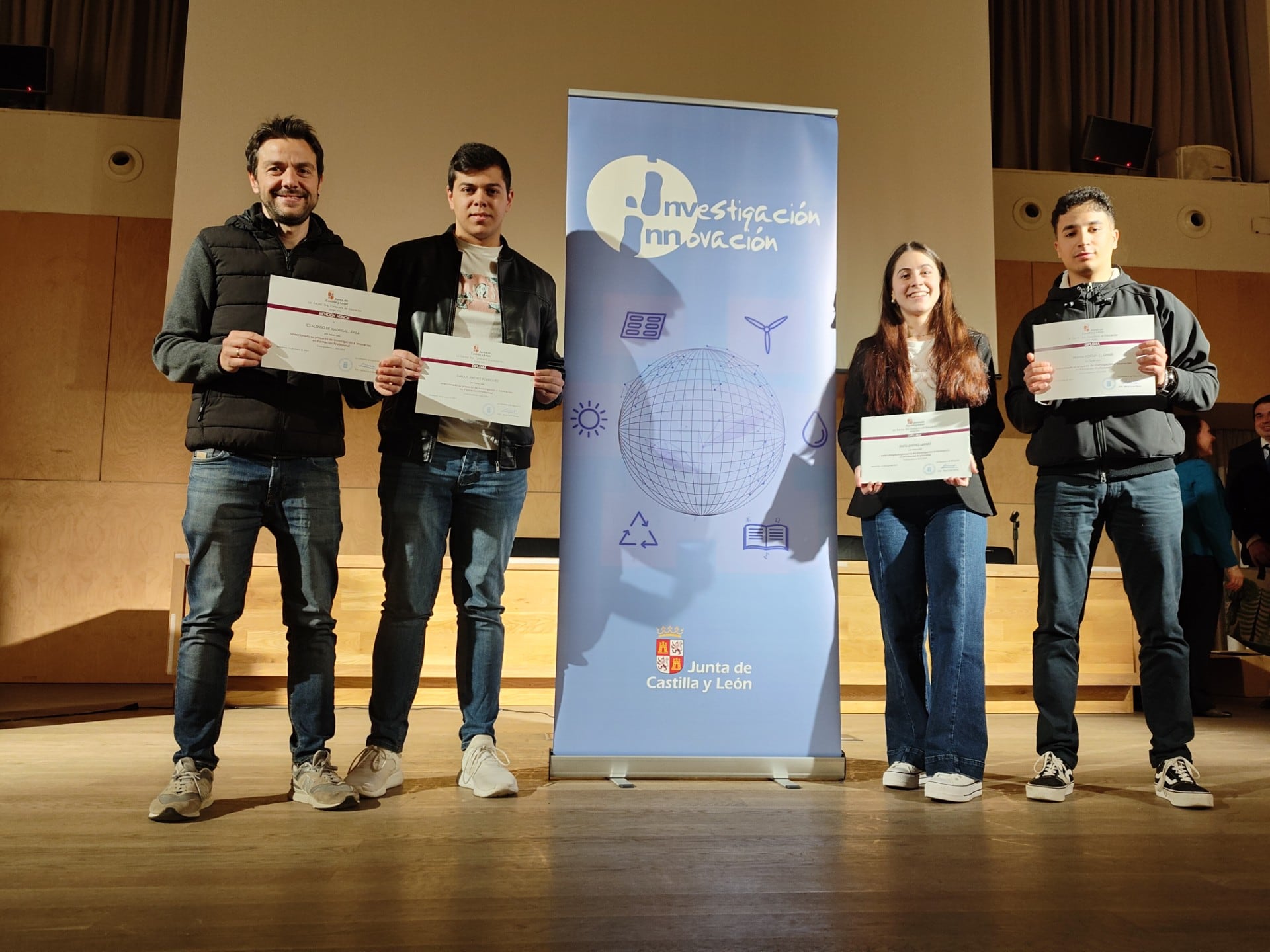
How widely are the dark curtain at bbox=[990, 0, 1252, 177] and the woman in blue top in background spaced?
2.68 m

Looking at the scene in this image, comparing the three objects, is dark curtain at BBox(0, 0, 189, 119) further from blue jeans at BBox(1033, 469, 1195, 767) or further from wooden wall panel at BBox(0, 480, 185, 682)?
blue jeans at BBox(1033, 469, 1195, 767)

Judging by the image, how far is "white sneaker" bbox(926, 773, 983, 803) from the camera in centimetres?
212

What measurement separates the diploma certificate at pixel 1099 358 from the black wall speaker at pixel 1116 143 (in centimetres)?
423

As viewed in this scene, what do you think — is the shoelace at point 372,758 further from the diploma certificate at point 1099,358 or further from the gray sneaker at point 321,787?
the diploma certificate at point 1099,358

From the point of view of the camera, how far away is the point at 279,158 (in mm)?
2031

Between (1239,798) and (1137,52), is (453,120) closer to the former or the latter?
(1239,798)

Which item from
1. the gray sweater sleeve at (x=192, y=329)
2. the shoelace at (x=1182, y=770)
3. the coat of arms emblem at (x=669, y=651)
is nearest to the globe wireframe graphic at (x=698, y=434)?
the coat of arms emblem at (x=669, y=651)

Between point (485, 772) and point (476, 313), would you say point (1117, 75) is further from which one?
point (485, 772)

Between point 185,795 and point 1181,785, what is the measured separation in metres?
2.10

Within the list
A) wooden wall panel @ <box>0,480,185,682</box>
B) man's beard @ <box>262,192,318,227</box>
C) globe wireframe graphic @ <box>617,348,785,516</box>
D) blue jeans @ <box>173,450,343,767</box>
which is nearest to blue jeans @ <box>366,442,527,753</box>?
blue jeans @ <box>173,450,343,767</box>

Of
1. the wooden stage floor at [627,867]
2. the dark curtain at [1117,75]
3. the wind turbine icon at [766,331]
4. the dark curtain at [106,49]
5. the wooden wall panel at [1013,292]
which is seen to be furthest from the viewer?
the dark curtain at [1117,75]

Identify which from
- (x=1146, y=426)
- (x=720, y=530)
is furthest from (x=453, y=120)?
(x=1146, y=426)

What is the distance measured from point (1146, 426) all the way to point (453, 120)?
334 centimetres

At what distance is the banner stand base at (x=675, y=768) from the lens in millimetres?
2354
